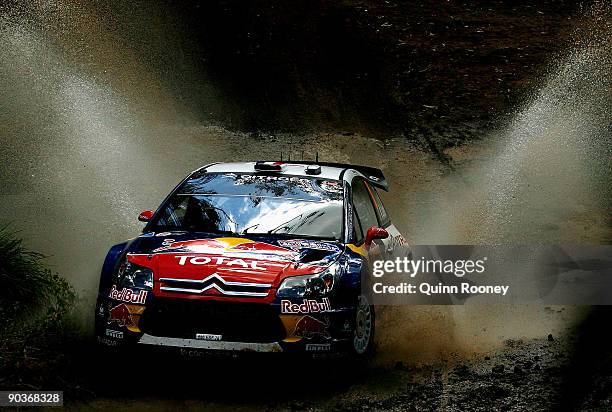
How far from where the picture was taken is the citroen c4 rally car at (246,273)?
688cm

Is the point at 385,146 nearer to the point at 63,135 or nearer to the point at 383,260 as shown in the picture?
the point at 63,135

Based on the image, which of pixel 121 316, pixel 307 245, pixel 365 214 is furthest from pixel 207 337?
pixel 365 214

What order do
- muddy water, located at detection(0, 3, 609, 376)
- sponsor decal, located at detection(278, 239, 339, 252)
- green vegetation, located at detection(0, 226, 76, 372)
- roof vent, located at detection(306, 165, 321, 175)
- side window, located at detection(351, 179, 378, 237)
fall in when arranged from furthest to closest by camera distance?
1. muddy water, located at detection(0, 3, 609, 376)
2. roof vent, located at detection(306, 165, 321, 175)
3. side window, located at detection(351, 179, 378, 237)
4. sponsor decal, located at detection(278, 239, 339, 252)
5. green vegetation, located at detection(0, 226, 76, 372)

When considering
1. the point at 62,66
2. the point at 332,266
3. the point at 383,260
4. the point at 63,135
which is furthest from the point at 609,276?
the point at 62,66

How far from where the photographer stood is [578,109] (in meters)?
18.9

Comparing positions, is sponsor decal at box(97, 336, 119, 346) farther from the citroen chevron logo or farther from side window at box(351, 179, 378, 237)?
side window at box(351, 179, 378, 237)

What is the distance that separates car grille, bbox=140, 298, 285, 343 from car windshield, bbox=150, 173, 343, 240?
1.18m

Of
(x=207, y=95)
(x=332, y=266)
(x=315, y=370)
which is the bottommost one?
(x=315, y=370)

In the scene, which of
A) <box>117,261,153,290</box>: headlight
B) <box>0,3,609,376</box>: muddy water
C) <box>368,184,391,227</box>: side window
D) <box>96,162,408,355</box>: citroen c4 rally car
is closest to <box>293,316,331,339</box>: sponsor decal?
<box>96,162,408,355</box>: citroen c4 rally car

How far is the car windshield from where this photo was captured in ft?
26.5

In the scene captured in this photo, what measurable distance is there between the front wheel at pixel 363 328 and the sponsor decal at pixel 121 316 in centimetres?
161

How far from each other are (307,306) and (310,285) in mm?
181

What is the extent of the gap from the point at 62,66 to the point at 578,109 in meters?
9.89

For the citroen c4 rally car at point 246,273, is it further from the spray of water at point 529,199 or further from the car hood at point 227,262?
the spray of water at point 529,199
